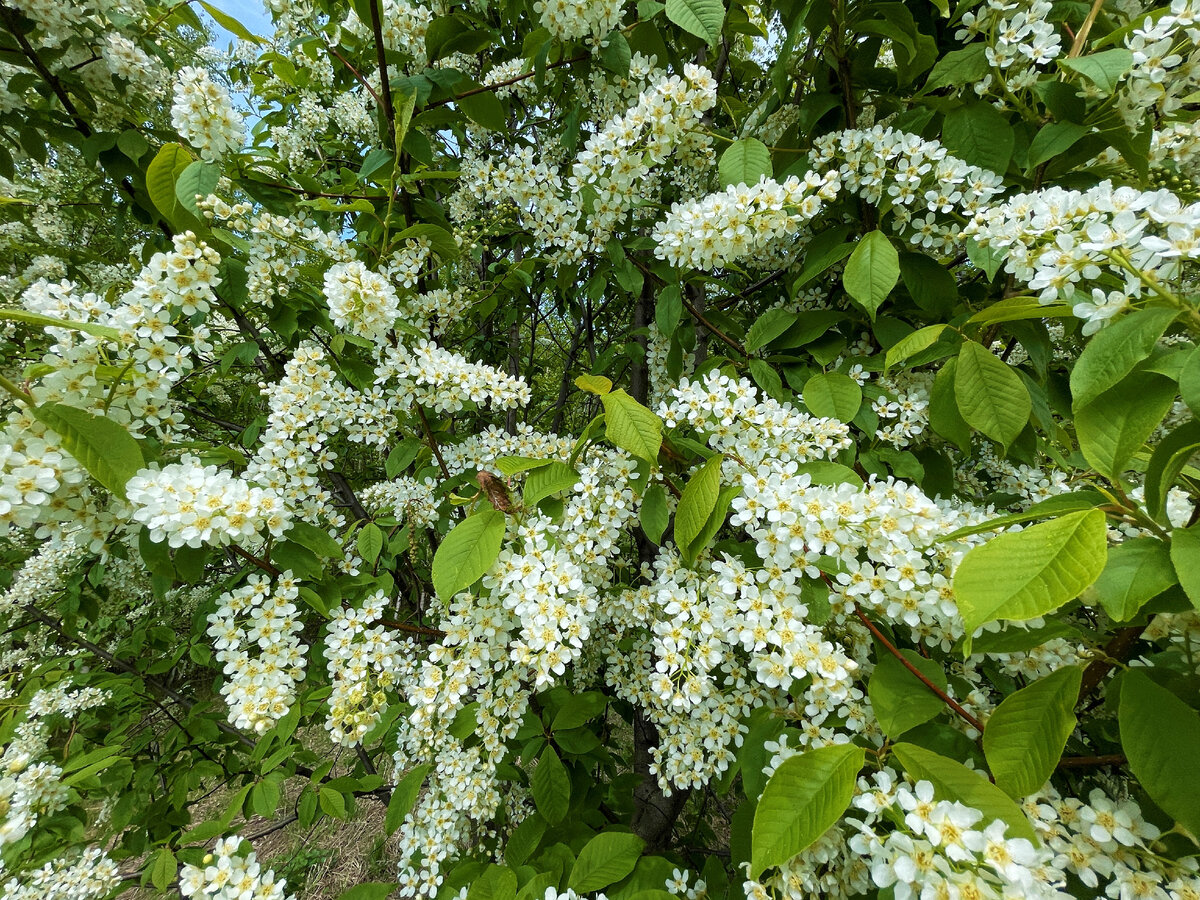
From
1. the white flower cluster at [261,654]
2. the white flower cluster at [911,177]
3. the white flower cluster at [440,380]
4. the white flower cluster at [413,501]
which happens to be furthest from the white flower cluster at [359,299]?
the white flower cluster at [911,177]

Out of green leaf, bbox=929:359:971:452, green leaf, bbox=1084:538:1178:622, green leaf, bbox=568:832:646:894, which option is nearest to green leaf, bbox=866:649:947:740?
green leaf, bbox=1084:538:1178:622

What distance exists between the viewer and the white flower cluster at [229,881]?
4.93 ft

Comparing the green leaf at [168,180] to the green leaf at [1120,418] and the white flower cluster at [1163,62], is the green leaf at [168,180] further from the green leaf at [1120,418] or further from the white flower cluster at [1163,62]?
the white flower cluster at [1163,62]

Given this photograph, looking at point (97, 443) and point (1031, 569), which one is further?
A: point (97, 443)

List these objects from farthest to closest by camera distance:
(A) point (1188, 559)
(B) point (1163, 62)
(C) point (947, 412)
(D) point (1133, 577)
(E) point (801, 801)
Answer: (C) point (947, 412) < (B) point (1163, 62) < (E) point (801, 801) < (D) point (1133, 577) < (A) point (1188, 559)

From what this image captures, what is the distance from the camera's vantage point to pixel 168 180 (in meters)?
1.67

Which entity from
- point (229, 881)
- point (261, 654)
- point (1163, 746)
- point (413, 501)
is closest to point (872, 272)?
point (1163, 746)

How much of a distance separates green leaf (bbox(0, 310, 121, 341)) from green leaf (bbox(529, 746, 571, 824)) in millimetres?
1919

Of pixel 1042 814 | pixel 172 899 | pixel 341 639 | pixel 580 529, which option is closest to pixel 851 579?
pixel 1042 814

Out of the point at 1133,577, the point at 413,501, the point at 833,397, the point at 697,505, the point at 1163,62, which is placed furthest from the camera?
the point at 413,501

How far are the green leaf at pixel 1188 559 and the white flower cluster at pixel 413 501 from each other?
221 cm

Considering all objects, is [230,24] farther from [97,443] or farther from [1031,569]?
[1031,569]

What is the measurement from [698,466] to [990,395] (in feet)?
2.66

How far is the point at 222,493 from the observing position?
1351 millimetres
